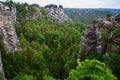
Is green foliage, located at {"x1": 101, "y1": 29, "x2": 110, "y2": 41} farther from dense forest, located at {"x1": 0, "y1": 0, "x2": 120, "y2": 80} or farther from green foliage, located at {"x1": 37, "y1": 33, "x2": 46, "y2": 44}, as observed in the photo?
green foliage, located at {"x1": 37, "y1": 33, "x2": 46, "y2": 44}

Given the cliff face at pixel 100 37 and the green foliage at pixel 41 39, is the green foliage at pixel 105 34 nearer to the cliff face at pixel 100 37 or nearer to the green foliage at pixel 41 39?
the cliff face at pixel 100 37

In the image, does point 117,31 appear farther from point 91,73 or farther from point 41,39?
point 41,39

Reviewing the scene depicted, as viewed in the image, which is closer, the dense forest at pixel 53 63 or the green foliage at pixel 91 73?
the green foliage at pixel 91 73

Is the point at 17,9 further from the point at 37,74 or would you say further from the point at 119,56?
the point at 119,56

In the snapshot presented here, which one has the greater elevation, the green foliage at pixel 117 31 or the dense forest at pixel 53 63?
the green foliage at pixel 117 31

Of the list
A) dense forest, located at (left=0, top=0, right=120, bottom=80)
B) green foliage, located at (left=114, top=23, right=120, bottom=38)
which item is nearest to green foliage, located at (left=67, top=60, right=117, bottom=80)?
dense forest, located at (left=0, top=0, right=120, bottom=80)

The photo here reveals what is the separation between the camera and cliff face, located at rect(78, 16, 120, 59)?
68062mm

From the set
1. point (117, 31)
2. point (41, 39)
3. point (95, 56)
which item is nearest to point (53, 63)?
point (95, 56)

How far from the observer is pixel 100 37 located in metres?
71.4

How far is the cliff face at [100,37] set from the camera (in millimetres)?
68062

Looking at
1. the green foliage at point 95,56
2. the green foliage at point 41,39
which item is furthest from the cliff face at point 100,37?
the green foliage at point 41,39

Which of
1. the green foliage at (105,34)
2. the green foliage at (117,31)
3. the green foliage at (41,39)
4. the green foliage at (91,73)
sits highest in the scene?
the green foliage at (117,31)

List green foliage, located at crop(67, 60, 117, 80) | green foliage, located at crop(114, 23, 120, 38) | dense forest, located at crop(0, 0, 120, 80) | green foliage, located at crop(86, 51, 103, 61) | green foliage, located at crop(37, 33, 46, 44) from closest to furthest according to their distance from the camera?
1. green foliage, located at crop(67, 60, 117, 80)
2. dense forest, located at crop(0, 0, 120, 80)
3. green foliage, located at crop(114, 23, 120, 38)
4. green foliage, located at crop(86, 51, 103, 61)
5. green foliage, located at crop(37, 33, 46, 44)

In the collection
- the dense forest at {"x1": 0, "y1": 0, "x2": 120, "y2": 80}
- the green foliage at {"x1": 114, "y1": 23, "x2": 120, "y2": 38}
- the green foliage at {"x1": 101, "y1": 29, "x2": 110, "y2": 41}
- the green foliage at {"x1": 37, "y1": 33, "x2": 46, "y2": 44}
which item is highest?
the green foliage at {"x1": 114, "y1": 23, "x2": 120, "y2": 38}
